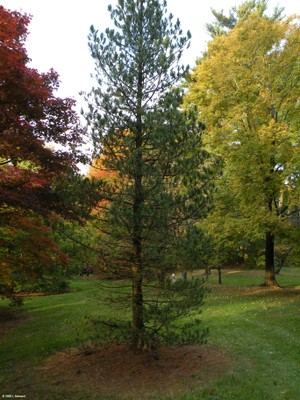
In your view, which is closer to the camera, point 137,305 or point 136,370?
point 136,370

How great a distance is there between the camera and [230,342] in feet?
29.9

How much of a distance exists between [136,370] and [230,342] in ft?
10.6

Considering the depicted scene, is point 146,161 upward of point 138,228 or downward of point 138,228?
upward

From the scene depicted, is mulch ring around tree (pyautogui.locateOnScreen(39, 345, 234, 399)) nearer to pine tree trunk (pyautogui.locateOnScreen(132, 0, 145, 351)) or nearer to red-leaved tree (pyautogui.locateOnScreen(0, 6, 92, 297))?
pine tree trunk (pyautogui.locateOnScreen(132, 0, 145, 351))

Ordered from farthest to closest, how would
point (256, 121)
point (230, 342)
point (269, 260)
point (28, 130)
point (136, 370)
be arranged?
1. point (269, 260)
2. point (256, 121)
3. point (230, 342)
4. point (28, 130)
5. point (136, 370)

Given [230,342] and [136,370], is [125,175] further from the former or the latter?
[230,342]

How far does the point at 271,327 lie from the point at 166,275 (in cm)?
526

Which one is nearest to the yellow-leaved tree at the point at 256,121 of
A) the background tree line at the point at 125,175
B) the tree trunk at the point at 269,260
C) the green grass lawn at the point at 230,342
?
the tree trunk at the point at 269,260

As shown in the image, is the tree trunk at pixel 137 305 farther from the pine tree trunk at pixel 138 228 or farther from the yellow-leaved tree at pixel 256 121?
the yellow-leaved tree at pixel 256 121

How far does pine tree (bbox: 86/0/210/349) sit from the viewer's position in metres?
6.72

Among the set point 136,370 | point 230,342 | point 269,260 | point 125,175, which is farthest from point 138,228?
point 269,260

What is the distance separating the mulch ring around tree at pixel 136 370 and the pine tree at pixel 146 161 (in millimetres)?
525

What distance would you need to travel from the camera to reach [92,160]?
764 centimetres

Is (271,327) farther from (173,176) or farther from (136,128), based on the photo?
(136,128)
